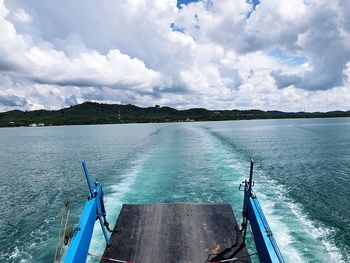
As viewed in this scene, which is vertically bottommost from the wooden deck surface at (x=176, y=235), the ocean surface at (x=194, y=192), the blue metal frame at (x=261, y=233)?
the ocean surface at (x=194, y=192)

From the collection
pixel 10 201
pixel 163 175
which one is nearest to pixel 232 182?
pixel 163 175

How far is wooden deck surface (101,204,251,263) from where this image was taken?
905 centimetres

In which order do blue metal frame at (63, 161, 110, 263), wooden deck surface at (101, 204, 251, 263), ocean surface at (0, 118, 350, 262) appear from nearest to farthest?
1. blue metal frame at (63, 161, 110, 263)
2. wooden deck surface at (101, 204, 251, 263)
3. ocean surface at (0, 118, 350, 262)

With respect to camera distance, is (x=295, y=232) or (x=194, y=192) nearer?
(x=295, y=232)

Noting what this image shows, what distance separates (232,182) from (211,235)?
475 inches

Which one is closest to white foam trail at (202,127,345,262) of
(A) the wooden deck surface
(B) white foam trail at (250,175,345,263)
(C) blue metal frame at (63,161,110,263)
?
(B) white foam trail at (250,175,345,263)

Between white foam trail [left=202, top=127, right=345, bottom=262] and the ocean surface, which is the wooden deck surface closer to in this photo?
the ocean surface

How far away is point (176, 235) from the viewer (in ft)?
33.8

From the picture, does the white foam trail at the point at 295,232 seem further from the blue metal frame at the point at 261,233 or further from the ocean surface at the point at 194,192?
the blue metal frame at the point at 261,233

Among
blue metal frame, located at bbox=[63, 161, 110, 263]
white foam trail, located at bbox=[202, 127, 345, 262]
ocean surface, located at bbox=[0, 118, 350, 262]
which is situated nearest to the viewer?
blue metal frame, located at bbox=[63, 161, 110, 263]

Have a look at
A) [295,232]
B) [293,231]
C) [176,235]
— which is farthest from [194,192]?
[176,235]

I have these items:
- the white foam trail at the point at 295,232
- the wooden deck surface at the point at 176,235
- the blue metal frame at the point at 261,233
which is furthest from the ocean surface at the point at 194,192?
the blue metal frame at the point at 261,233

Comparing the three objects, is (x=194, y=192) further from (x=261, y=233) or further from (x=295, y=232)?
(x=261, y=233)

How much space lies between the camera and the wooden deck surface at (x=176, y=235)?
356 inches
